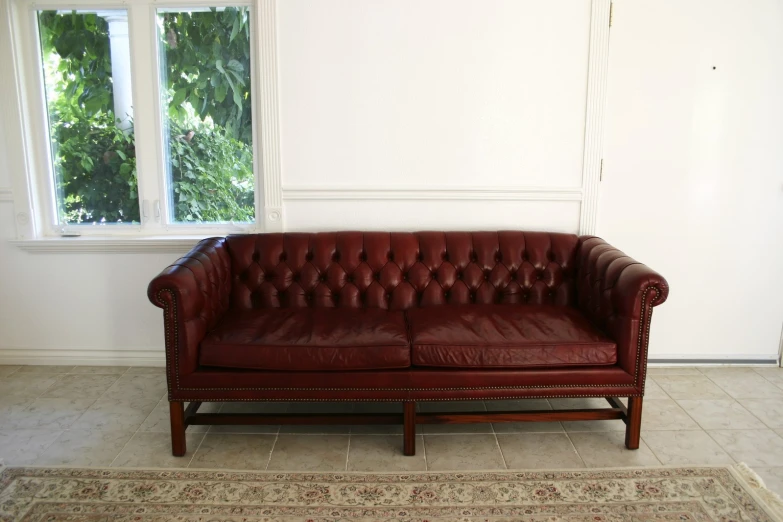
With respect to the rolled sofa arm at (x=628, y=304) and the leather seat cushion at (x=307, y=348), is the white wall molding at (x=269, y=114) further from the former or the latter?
the rolled sofa arm at (x=628, y=304)

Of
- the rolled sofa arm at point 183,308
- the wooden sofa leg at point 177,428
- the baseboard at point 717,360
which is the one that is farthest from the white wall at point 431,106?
the wooden sofa leg at point 177,428

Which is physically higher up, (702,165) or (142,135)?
(142,135)

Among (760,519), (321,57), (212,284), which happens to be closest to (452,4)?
(321,57)

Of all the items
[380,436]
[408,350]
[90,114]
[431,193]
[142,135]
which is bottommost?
[380,436]

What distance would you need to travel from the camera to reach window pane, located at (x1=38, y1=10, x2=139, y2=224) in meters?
3.43

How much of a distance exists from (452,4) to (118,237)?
7.65 ft

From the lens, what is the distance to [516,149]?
11.2 feet

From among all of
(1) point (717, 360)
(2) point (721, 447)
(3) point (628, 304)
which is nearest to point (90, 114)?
(3) point (628, 304)

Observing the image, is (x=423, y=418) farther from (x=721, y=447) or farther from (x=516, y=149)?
(x=516, y=149)

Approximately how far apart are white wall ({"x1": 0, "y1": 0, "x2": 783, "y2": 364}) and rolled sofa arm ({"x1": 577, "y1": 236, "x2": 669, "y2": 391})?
2.40 feet

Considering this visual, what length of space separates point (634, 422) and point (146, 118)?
302cm

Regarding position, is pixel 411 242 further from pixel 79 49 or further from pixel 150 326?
pixel 79 49

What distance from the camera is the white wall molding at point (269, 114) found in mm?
3277

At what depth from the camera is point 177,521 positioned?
2.19 m
